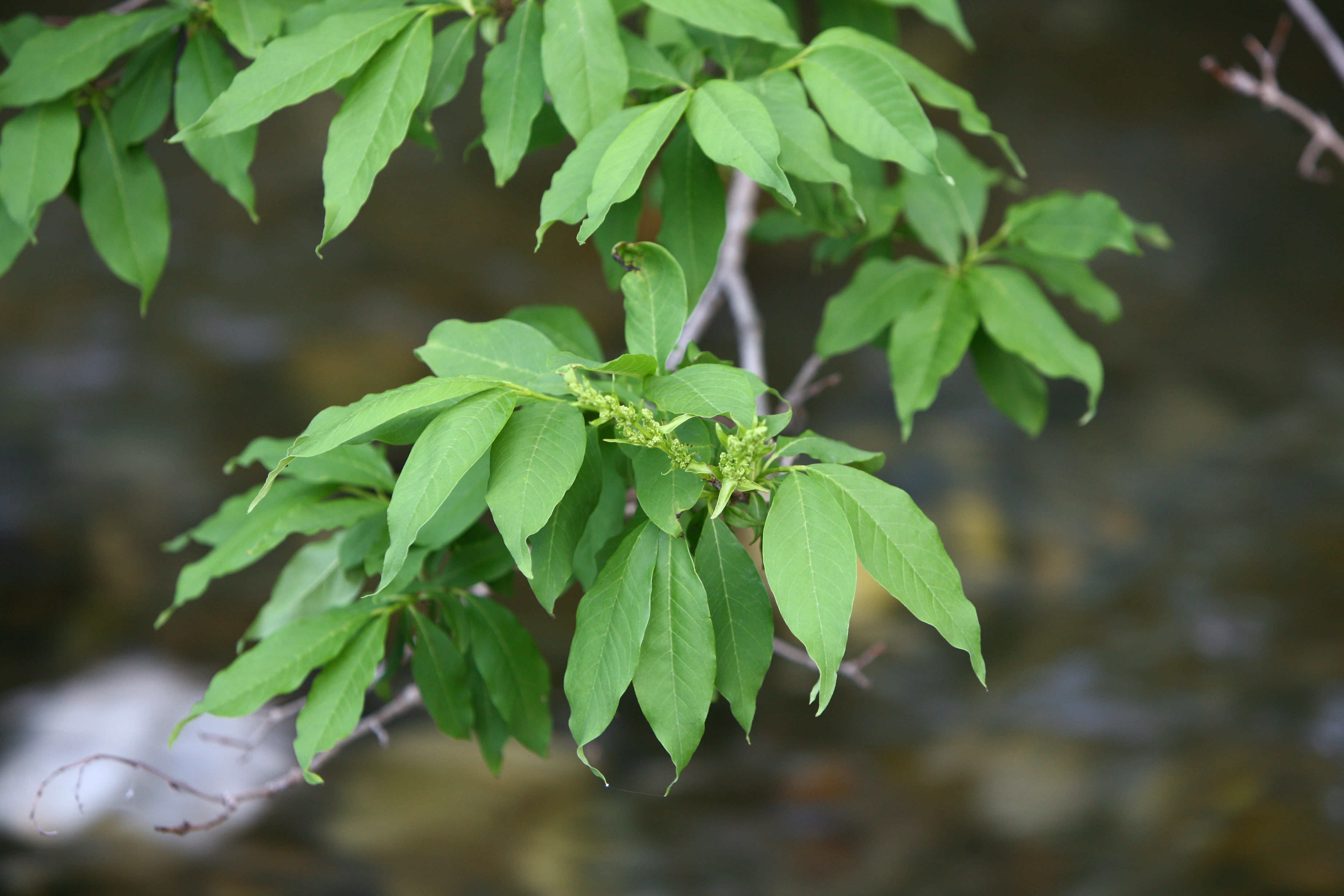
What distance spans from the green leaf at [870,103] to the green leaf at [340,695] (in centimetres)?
58

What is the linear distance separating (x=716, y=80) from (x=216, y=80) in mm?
544

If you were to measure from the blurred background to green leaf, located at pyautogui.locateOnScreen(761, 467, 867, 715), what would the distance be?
2.29 metres

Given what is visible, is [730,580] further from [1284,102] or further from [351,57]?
[1284,102]

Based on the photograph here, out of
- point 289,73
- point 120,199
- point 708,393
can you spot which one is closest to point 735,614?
point 708,393

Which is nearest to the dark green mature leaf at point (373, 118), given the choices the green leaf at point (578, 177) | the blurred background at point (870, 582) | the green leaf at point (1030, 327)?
the green leaf at point (578, 177)

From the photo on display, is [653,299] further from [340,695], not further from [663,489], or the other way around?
[340,695]

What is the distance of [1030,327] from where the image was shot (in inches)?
39.6

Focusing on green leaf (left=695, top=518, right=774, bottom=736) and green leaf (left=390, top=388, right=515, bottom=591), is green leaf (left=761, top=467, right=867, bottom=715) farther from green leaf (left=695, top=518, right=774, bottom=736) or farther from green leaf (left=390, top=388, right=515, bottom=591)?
green leaf (left=390, top=388, right=515, bottom=591)

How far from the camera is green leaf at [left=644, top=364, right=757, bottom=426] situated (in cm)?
57

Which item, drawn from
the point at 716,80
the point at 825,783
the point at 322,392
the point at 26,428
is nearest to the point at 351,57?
the point at 716,80

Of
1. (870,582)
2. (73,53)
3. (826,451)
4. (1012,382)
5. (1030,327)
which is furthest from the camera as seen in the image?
(870,582)

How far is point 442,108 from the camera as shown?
4598 millimetres

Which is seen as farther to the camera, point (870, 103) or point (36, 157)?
point (36, 157)

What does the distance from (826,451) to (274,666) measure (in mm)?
507
